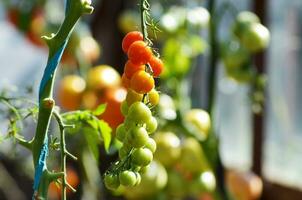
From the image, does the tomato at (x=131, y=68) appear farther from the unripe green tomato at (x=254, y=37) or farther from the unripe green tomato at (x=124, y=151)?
the unripe green tomato at (x=254, y=37)

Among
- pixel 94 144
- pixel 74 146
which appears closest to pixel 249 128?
pixel 74 146

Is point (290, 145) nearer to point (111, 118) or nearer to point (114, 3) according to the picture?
point (114, 3)

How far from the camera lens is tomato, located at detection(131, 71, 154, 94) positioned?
49 cm

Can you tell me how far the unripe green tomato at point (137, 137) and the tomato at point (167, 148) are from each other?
549 mm

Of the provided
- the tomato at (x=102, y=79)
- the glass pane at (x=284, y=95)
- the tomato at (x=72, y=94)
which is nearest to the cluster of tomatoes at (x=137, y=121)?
the tomato at (x=102, y=79)

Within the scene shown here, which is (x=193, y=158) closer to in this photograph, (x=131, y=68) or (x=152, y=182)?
(x=152, y=182)

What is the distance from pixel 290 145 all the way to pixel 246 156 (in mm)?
211

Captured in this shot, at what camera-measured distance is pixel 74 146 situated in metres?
1.52

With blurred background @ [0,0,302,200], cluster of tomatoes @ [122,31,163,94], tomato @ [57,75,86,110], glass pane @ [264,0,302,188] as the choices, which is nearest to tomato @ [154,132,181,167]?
tomato @ [57,75,86,110]

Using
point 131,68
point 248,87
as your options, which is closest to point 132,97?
point 131,68

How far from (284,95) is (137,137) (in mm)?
1588

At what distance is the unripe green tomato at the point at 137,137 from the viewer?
1.60 ft

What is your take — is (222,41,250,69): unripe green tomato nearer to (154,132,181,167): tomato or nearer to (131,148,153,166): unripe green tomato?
(154,132,181,167): tomato

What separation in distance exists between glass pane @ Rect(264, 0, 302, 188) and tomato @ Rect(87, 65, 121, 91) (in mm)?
825
